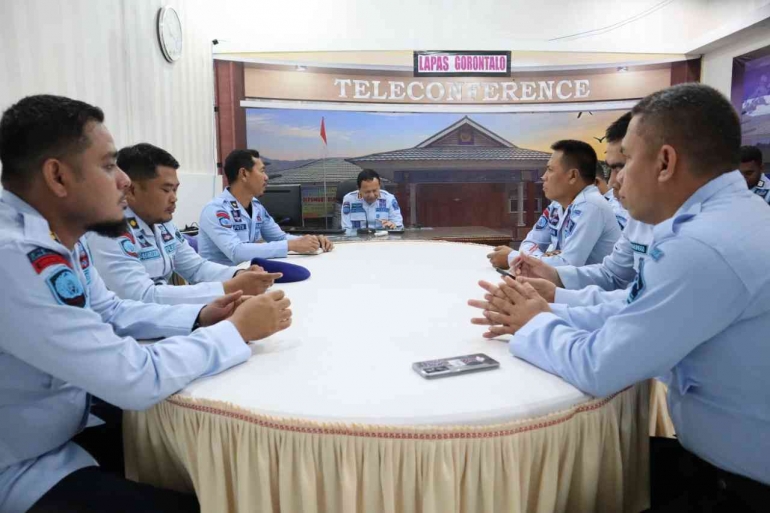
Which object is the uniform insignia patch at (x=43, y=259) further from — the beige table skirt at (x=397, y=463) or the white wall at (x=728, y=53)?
the white wall at (x=728, y=53)

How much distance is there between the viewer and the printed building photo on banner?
645 cm

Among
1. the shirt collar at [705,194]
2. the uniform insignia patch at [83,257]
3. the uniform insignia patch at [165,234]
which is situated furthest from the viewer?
the uniform insignia patch at [165,234]

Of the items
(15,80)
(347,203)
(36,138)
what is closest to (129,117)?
(15,80)

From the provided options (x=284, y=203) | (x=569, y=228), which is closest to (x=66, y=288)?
(x=569, y=228)

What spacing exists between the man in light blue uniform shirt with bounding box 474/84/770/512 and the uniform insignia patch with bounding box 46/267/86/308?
85cm

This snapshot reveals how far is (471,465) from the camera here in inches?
30.2

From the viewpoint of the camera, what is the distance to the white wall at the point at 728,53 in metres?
Answer: 5.03

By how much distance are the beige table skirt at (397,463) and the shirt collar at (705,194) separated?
328 millimetres

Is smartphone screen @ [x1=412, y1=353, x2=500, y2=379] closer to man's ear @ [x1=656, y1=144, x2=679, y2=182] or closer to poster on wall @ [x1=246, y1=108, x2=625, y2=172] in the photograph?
man's ear @ [x1=656, y1=144, x2=679, y2=182]

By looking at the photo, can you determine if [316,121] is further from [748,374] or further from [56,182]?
[748,374]

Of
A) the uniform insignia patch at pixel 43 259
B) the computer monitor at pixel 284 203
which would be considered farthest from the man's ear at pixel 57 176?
the computer monitor at pixel 284 203

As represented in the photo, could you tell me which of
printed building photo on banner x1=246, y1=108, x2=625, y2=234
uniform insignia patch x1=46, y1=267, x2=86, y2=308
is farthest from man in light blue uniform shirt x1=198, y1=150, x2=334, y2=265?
printed building photo on banner x1=246, y1=108, x2=625, y2=234

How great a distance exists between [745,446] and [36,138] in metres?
1.39

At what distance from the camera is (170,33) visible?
4078mm
